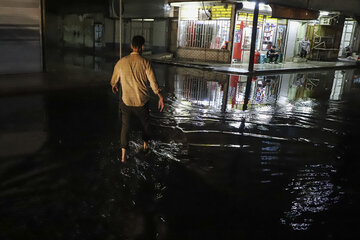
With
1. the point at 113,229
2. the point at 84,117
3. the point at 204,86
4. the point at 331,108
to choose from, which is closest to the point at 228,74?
the point at 204,86

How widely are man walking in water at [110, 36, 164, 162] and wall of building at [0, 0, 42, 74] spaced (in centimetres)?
1053

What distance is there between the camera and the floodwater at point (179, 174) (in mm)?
3834

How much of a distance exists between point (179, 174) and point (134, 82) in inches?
68.4

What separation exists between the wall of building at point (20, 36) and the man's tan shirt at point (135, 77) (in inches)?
419

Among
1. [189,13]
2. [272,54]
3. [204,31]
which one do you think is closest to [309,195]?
[204,31]

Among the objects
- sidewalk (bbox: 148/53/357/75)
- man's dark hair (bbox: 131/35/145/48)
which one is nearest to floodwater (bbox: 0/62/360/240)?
man's dark hair (bbox: 131/35/145/48)

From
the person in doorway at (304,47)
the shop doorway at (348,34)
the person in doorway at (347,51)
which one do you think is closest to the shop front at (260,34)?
the person in doorway at (304,47)

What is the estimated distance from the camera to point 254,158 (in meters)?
6.18

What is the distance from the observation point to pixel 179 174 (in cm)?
526

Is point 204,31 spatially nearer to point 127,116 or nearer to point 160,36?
point 160,36

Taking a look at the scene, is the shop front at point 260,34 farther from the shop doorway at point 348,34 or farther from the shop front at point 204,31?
the shop doorway at point 348,34

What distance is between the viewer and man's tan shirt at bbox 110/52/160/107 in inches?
211

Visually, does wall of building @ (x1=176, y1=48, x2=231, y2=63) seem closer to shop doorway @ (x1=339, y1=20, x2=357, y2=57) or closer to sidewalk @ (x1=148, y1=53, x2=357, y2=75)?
sidewalk @ (x1=148, y1=53, x2=357, y2=75)

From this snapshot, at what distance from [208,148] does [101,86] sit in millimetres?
7624
